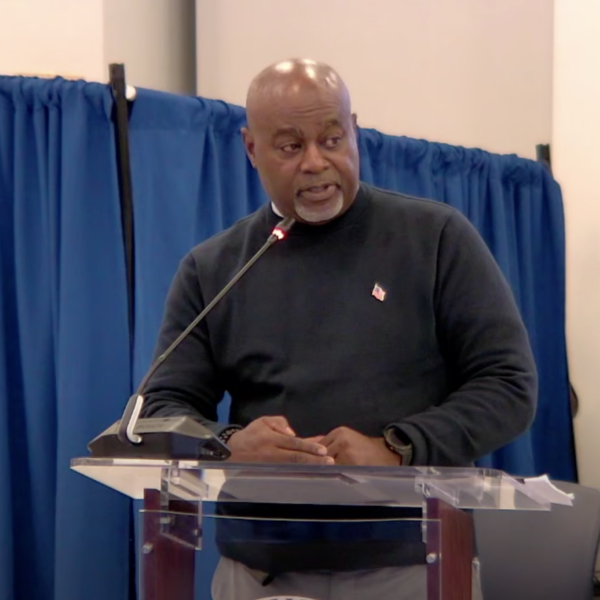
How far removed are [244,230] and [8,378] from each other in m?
1.00

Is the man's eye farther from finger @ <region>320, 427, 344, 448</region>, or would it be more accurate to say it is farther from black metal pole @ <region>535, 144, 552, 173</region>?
black metal pole @ <region>535, 144, 552, 173</region>

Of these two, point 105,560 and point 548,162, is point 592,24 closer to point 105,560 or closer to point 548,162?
point 548,162

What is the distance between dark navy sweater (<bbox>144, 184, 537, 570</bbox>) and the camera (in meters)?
1.46

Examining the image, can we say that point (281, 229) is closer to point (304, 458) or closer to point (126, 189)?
point (304, 458)

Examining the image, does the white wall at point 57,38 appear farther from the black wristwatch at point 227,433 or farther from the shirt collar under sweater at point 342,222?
the black wristwatch at point 227,433

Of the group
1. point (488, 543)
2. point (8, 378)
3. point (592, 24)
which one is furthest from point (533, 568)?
point (592, 24)

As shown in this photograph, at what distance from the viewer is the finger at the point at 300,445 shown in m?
1.23

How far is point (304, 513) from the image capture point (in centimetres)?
121

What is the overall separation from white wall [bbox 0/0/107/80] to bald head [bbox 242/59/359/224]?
1.12 meters

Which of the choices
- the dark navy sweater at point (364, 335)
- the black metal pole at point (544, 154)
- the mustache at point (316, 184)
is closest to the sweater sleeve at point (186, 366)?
the dark navy sweater at point (364, 335)

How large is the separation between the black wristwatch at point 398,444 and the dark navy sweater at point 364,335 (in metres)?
0.04

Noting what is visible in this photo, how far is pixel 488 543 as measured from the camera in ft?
8.04

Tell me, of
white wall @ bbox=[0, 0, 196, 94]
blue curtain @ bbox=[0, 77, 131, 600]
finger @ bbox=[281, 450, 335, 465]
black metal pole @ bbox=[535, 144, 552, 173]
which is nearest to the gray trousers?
finger @ bbox=[281, 450, 335, 465]

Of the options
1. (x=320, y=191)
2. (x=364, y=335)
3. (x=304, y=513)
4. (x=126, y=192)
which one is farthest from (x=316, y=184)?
(x=126, y=192)
